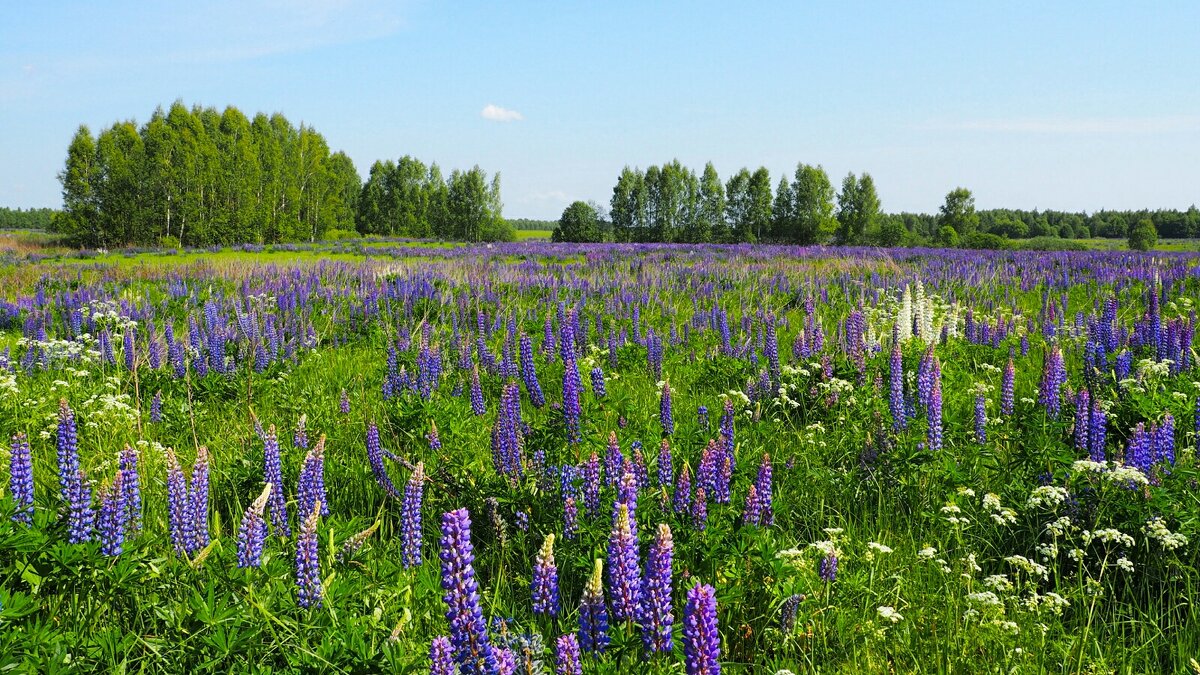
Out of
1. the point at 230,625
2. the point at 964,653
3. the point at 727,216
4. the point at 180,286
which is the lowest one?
the point at 964,653

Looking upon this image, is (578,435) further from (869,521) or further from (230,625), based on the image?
(230,625)

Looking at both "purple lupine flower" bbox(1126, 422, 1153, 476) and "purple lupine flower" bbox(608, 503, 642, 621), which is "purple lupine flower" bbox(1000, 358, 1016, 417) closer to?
"purple lupine flower" bbox(1126, 422, 1153, 476)

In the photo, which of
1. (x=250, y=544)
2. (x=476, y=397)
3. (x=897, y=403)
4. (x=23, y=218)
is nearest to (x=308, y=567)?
(x=250, y=544)

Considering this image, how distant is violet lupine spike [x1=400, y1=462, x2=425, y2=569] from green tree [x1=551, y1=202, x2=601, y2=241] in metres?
75.4

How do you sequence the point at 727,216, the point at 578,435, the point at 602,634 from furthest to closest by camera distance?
the point at 727,216 → the point at 578,435 → the point at 602,634

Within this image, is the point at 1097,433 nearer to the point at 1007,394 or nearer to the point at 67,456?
the point at 1007,394

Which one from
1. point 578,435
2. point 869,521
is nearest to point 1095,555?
point 869,521

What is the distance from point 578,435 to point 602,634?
2.06 meters

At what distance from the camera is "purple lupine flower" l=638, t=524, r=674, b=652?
6.18 ft

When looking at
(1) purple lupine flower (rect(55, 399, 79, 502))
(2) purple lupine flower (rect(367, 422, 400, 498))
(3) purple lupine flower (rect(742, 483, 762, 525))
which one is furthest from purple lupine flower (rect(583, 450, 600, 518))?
(1) purple lupine flower (rect(55, 399, 79, 502))

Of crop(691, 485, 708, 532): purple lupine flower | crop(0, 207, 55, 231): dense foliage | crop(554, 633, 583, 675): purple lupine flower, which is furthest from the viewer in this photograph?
crop(0, 207, 55, 231): dense foliage

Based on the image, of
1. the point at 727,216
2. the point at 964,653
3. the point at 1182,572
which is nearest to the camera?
the point at 964,653

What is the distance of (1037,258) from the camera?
20.6 meters

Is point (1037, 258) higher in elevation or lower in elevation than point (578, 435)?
higher
